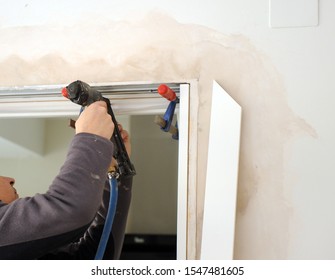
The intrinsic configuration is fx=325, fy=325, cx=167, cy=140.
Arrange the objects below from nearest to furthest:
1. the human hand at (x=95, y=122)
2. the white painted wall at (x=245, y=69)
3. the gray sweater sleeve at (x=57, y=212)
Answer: the gray sweater sleeve at (x=57, y=212) < the human hand at (x=95, y=122) < the white painted wall at (x=245, y=69)

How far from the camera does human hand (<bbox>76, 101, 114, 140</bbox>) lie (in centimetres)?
79

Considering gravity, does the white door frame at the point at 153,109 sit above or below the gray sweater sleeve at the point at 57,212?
above

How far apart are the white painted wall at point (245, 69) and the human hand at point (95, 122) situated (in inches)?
8.5

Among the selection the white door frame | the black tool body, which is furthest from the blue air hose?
the white door frame

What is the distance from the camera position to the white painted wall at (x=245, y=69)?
900mm

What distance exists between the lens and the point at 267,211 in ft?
2.98

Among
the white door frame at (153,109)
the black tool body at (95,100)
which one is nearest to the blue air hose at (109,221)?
the black tool body at (95,100)

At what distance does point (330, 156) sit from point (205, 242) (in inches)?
16.5

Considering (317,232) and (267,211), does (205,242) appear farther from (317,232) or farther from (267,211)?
(317,232)

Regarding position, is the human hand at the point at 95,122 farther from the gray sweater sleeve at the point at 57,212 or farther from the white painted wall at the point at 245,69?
the white painted wall at the point at 245,69

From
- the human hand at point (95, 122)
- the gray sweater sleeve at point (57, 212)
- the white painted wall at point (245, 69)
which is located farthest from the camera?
the white painted wall at point (245, 69)

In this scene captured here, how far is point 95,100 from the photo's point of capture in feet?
2.90

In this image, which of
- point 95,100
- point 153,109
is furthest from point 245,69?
point 95,100
